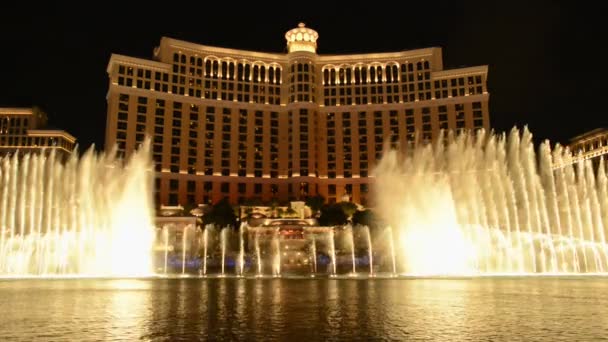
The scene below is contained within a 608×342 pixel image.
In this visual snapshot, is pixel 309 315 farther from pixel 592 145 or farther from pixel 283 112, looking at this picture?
pixel 592 145

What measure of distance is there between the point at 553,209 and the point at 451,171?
35.5 feet

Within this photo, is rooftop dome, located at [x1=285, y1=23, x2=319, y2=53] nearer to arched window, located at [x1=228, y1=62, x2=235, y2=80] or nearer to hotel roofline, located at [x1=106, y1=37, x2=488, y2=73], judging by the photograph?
hotel roofline, located at [x1=106, y1=37, x2=488, y2=73]

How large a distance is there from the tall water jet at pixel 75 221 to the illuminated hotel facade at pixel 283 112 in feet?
194

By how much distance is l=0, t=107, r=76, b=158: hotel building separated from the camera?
126 meters

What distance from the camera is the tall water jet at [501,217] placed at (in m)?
44.8

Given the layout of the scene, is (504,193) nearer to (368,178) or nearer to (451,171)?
(451,171)

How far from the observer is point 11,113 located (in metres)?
127

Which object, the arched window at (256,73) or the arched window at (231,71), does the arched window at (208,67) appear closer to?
the arched window at (231,71)

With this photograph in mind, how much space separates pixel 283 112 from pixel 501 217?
80180 mm

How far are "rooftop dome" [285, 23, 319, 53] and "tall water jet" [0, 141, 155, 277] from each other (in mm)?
80743

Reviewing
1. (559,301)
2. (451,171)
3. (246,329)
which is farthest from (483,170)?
(246,329)

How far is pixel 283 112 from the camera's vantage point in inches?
4825

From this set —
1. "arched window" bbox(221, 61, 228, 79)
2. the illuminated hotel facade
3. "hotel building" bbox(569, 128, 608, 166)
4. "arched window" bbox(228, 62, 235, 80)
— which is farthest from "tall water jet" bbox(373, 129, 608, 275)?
"arched window" bbox(228, 62, 235, 80)

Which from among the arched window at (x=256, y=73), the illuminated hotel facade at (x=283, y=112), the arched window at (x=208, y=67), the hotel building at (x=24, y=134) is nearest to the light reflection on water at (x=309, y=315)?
the illuminated hotel facade at (x=283, y=112)
